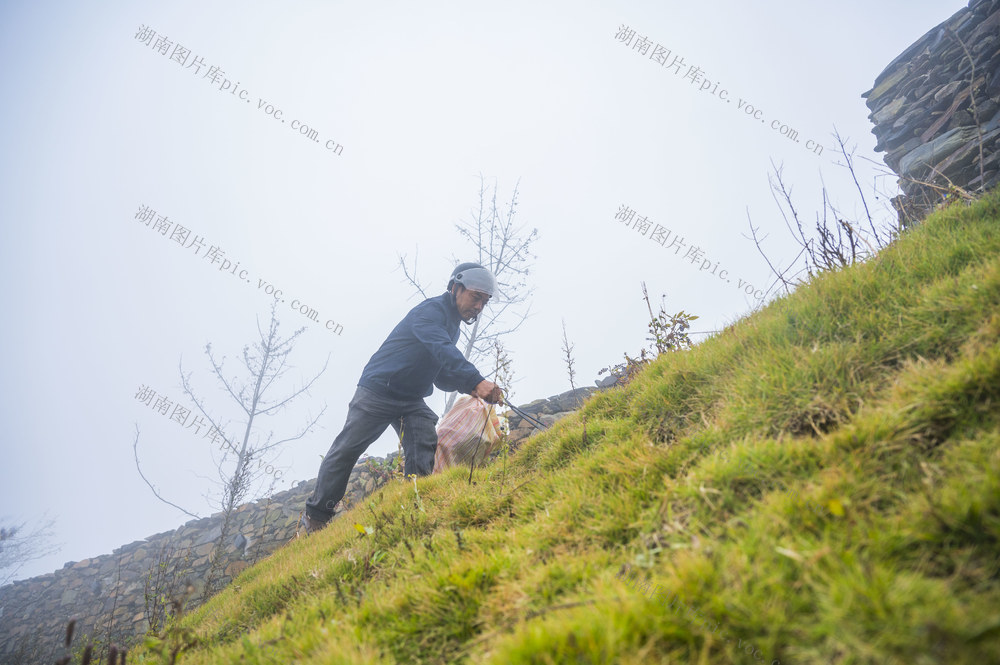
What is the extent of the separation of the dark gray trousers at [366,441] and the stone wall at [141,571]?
2436mm

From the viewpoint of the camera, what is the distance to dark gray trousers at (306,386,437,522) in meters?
4.74

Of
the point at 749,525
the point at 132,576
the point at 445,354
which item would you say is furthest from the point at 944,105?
the point at 132,576

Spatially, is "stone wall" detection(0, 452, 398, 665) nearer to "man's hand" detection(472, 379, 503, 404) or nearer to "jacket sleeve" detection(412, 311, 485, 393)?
"jacket sleeve" detection(412, 311, 485, 393)

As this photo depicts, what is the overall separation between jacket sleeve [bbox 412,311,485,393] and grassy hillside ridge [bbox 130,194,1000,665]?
1.65 metres

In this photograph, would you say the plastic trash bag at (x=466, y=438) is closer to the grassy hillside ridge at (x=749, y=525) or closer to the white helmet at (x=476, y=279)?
the white helmet at (x=476, y=279)

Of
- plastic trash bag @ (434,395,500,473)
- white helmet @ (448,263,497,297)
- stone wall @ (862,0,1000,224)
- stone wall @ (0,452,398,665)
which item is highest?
stone wall @ (862,0,1000,224)

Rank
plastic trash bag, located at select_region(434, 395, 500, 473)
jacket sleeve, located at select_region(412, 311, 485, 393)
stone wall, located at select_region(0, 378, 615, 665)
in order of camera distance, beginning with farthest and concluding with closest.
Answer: stone wall, located at select_region(0, 378, 615, 665) < plastic trash bag, located at select_region(434, 395, 500, 473) < jacket sleeve, located at select_region(412, 311, 485, 393)

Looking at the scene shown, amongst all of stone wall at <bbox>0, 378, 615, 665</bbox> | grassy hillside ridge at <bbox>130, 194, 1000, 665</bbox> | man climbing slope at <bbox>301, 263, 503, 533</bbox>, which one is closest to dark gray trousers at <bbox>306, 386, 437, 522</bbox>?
man climbing slope at <bbox>301, 263, 503, 533</bbox>

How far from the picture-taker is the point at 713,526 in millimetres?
1494

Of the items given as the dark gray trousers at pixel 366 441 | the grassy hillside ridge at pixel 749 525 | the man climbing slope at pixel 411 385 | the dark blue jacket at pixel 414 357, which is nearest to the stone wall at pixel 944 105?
the grassy hillside ridge at pixel 749 525

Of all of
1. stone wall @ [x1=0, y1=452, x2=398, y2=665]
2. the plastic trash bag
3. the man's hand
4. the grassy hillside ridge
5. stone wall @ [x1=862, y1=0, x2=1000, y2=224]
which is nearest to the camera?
the grassy hillside ridge

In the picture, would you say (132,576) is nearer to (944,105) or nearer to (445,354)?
(445,354)

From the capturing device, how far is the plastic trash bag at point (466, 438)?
4652 millimetres

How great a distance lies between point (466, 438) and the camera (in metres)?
4.71
